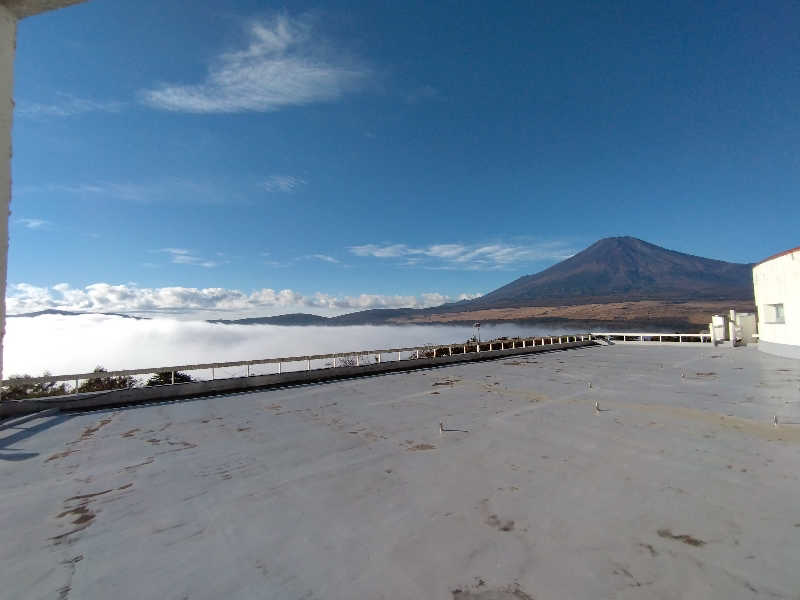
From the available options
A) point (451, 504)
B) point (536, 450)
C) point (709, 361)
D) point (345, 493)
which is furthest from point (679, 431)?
point (709, 361)

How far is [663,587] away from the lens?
9.21 feet

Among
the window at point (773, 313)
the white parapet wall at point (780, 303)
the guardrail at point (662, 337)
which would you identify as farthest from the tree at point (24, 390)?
the guardrail at point (662, 337)

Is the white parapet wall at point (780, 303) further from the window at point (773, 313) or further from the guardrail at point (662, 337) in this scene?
the guardrail at point (662, 337)

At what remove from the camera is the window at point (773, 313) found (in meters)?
16.0

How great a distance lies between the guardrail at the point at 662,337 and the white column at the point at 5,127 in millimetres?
25892

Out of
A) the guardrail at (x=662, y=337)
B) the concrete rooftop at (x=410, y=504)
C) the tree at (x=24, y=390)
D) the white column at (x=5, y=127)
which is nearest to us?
the white column at (x=5, y=127)

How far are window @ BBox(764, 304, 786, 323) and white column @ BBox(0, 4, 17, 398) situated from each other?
73.1 feet

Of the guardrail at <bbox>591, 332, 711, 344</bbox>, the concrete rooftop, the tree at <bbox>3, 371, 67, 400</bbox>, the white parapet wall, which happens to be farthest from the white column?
the guardrail at <bbox>591, 332, 711, 344</bbox>

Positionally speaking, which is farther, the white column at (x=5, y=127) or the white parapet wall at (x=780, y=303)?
the white parapet wall at (x=780, y=303)

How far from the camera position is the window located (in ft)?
52.6

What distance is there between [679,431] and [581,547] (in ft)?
13.9

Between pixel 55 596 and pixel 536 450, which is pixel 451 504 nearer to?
pixel 536 450

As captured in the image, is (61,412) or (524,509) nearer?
(524,509)

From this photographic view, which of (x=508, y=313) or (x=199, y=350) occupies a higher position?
(x=508, y=313)
